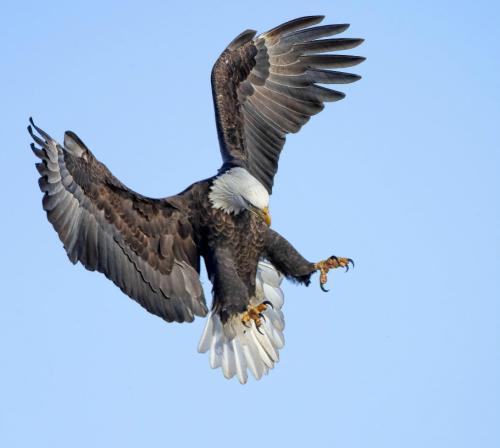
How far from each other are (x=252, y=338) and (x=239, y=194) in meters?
1.15

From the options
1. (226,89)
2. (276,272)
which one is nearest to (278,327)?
(276,272)

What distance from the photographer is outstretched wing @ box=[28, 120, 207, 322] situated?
8344 millimetres

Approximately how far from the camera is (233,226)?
859 centimetres

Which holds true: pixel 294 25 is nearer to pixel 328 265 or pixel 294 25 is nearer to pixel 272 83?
pixel 272 83

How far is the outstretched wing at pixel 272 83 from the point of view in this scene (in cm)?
943

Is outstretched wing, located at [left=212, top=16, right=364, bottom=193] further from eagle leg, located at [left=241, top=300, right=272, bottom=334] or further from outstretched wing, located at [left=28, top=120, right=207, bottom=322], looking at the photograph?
eagle leg, located at [left=241, top=300, right=272, bottom=334]

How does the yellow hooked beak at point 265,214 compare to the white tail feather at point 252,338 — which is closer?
the yellow hooked beak at point 265,214

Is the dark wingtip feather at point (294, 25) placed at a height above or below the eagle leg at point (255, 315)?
above

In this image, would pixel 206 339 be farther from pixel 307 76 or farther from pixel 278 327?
pixel 307 76

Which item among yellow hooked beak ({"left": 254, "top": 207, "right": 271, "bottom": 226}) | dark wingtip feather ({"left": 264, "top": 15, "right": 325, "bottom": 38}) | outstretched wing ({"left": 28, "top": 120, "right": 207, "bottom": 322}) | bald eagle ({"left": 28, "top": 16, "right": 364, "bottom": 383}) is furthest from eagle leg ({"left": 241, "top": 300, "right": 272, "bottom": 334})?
dark wingtip feather ({"left": 264, "top": 15, "right": 325, "bottom": 38})

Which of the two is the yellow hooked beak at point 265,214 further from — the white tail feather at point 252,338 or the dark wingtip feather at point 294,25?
the dark wingtip feather at point 294,25

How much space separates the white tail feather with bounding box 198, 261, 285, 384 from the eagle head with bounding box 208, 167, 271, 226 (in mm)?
731

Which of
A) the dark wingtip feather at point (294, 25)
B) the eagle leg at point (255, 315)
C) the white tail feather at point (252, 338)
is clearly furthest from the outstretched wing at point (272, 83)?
the eagle leg at point (255, 315)

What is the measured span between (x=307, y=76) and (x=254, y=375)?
2.24 meters
